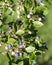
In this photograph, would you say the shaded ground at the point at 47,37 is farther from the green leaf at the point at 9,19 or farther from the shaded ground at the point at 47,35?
the green leaf at the point at 9,19

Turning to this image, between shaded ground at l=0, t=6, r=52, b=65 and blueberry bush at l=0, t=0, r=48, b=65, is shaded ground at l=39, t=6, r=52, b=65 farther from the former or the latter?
blueberry bush at l=0, t=0, r=48, b=65

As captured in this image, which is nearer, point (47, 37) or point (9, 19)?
point (9, 19)

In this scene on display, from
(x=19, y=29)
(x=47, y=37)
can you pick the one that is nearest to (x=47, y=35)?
(x=47, y=37)

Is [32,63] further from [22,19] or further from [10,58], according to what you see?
[22,19]

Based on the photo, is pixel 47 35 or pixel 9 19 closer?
pixel 9 19

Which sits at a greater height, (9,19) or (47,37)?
(9,19)

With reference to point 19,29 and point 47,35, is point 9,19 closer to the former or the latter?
point 19,29

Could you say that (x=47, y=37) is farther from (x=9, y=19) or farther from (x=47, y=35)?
(x=9, y=19)

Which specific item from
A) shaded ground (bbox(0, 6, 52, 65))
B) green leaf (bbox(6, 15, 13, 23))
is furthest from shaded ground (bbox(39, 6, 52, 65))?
green leaf (bbox(6, 15, 13, 23))

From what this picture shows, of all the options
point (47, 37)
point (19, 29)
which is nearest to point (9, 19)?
point (19, 29)

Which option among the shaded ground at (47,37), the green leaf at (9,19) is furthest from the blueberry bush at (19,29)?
the shaded ground at (47,37)
